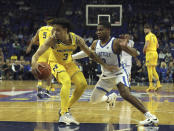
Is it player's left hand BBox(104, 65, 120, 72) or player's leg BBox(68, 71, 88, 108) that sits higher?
player's left hand BBox(104, 65, 120, 72)

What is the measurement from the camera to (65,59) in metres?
4.84

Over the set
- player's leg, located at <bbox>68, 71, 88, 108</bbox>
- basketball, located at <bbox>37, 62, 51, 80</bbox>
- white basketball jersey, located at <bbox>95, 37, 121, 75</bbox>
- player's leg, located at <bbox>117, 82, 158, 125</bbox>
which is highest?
white basketball jersey, located at <bbox>95, 37, 121, 75</bbox>

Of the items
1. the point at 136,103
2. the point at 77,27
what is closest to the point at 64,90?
the point at 136,103

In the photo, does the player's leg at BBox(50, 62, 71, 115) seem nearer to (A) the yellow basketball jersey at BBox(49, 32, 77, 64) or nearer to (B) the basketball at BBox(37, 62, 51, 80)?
(A) the yellow basketball jersey at BBox(49, 32, 77, 64)

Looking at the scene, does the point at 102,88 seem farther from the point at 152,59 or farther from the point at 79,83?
the point at 152,59

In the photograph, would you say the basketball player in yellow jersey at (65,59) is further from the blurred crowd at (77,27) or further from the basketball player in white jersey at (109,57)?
the blurred crowd at (77,27)

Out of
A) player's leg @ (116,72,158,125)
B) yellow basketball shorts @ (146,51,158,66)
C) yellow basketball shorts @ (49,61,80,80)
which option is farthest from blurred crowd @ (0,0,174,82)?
player's leg @ (116,72,158,125)

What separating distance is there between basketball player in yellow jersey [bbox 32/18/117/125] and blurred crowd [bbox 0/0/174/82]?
918cm

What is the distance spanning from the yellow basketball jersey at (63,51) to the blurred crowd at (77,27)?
9.18 meters

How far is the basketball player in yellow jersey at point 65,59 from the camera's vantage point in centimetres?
450

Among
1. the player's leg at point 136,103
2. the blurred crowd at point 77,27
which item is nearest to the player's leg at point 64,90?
the player's leg at point 136,103

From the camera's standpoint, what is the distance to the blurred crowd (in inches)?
583

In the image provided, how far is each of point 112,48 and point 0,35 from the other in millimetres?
15351

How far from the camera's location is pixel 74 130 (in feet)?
13.2
